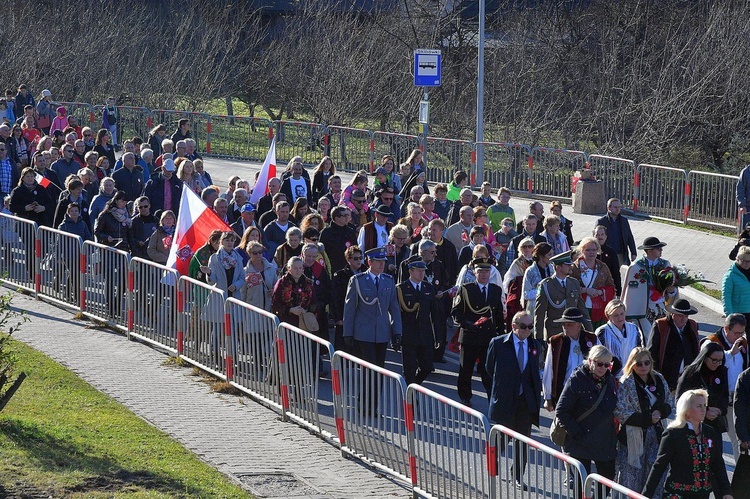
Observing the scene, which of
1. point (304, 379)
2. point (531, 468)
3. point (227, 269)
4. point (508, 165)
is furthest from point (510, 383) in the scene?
point (508, 165)

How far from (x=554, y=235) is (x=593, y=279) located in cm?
173

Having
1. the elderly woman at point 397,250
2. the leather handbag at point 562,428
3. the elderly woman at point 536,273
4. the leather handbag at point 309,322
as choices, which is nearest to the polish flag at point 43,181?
the elderly woman at point 397,250

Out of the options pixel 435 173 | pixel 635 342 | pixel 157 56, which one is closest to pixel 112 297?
pixel 635 342

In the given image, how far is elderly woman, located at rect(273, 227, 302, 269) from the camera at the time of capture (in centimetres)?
Answer: 1439

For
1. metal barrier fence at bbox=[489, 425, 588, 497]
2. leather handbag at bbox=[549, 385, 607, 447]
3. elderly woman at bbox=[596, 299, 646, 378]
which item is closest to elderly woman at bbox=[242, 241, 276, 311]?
elderly woman at bbox=[596, 299, 646, 378]

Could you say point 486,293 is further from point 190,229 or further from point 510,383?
point 190,229

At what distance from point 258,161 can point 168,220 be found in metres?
16.5

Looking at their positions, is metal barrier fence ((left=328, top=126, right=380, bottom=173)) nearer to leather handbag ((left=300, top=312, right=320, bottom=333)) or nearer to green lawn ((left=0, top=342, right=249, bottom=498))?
leather handbag ((left=300, top=312, right=320, bottom=333))

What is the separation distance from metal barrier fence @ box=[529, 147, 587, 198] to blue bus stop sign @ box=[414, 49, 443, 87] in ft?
13.2

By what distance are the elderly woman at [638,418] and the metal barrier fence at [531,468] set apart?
47.2 inches

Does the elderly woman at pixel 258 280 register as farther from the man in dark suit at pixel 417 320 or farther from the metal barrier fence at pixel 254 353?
the man in dark suit at pixel 417 320

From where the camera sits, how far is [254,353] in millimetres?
12820

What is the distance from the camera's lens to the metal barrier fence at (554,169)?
85.0 feet

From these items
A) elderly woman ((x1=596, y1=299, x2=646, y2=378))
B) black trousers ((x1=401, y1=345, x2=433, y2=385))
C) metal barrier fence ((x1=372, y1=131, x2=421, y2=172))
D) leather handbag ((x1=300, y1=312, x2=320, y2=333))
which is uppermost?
metal barrier fence ((x1=372, y1=131, x2=421, y2=172))
